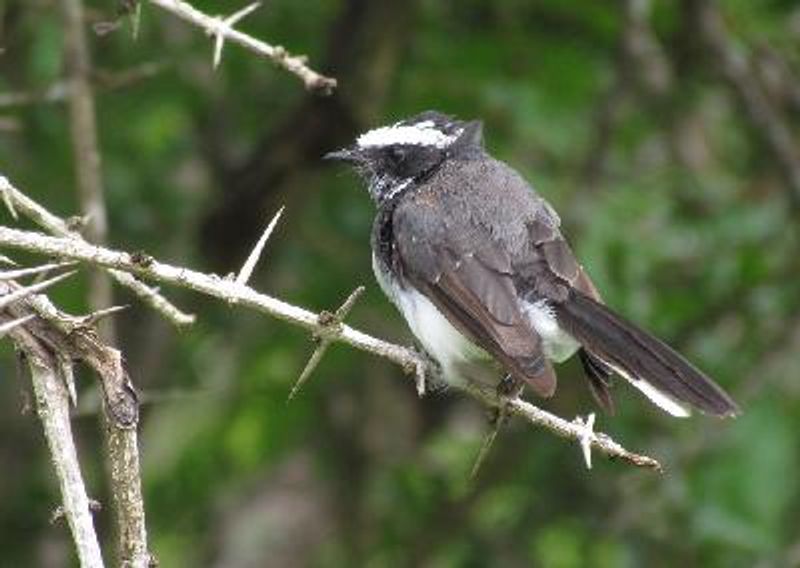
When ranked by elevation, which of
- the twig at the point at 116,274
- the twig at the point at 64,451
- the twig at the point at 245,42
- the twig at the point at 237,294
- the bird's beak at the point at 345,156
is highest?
the bird's beak at the point at 345,156

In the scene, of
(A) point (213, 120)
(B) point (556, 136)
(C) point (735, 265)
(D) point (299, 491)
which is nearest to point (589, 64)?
(B) point (556, 136)

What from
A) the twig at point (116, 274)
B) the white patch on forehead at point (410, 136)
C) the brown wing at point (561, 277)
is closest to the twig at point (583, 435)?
the twig at point (116, 274)

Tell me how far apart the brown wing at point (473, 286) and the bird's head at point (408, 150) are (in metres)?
0.49

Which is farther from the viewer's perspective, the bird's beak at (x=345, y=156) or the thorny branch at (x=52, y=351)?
the bird's beak at (x=345, y=156)

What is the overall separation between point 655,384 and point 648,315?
1.96 meters

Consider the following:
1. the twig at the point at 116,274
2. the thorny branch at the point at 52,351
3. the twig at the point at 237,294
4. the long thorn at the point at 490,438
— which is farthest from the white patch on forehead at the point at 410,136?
the thorny branch at the point at 52,351

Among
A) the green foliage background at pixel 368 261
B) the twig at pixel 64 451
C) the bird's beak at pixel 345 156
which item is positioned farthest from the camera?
the green foliage background at pixel 368 261

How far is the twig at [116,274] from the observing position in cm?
302

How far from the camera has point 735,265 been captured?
20.6 ft

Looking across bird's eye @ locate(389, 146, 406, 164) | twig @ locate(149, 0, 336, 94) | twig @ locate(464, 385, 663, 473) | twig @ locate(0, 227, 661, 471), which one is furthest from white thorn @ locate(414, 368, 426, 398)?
bird's eye @ locate(389, 146, 406, 164)

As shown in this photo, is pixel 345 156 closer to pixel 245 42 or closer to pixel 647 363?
pixel 647 363

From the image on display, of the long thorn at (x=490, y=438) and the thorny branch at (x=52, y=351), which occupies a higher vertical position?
the long thorn at (x=490, y=438)

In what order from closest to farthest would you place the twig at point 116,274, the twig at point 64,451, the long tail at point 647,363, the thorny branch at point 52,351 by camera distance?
1. the twig at point 64,451
2. the thorny branch at point 52,351
3. the twig at point 116,274
4. the long tail at point 647,363

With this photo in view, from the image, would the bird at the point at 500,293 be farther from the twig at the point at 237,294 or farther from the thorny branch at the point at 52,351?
the thorny branch at the point at 52,351
